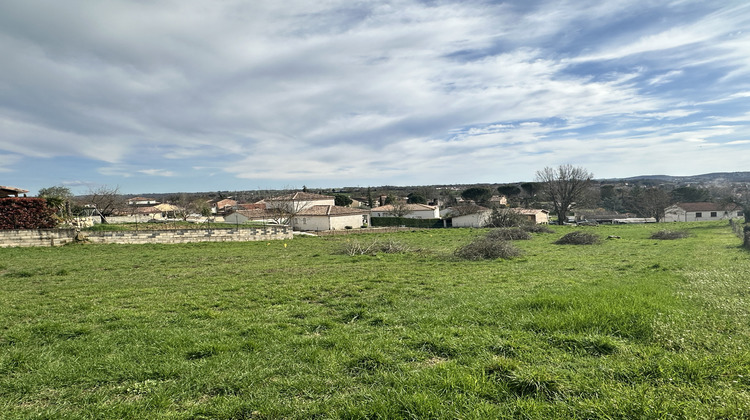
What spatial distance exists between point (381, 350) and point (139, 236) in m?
22.5

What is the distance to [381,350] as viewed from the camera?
185 inches

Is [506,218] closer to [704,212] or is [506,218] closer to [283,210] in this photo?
[283,210]

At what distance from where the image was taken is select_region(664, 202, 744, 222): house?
6762 cm

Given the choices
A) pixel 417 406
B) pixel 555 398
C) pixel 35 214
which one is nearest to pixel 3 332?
pixel 417 406

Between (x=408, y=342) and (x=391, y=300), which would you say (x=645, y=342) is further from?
(x=391, y=300)

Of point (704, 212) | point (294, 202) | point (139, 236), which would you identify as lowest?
point (704, 212)

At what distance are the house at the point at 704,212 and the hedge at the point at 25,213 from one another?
86.7m

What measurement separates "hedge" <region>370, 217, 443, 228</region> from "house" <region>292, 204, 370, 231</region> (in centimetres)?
384

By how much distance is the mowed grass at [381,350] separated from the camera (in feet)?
11.0

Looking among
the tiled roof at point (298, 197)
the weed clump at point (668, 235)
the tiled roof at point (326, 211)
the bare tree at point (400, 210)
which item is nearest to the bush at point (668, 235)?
the weed clump at point (668, 235)

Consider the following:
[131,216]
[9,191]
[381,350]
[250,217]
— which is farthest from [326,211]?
[381,350]

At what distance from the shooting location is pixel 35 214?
68.9ft

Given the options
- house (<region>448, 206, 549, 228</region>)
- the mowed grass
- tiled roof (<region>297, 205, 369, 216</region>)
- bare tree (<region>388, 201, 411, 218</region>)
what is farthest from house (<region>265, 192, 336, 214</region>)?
the mowed grass

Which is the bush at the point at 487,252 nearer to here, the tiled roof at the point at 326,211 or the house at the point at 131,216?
the house at the point at 131,216
